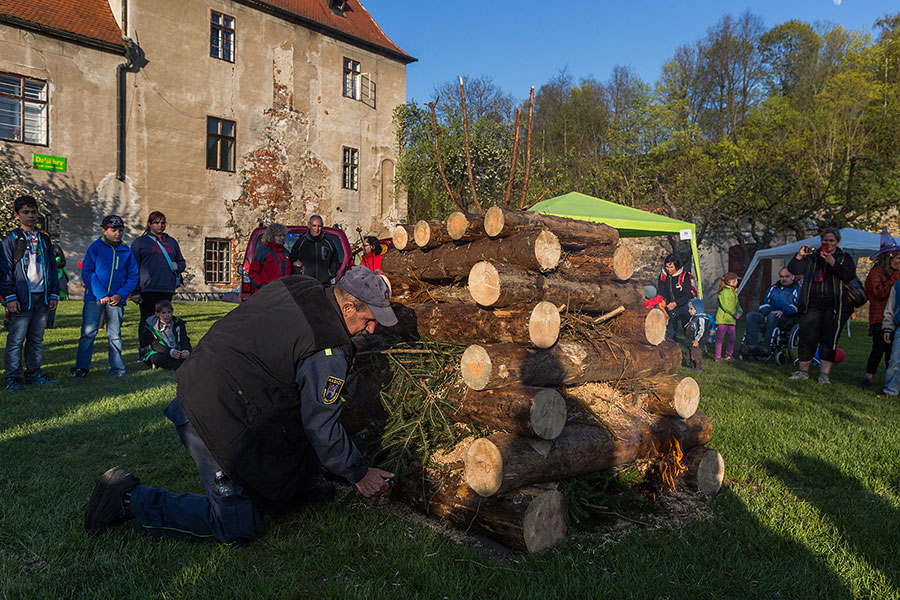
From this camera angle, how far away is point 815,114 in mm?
28750

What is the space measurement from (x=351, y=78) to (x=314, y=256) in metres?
17.6

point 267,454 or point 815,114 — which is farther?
point 815,114

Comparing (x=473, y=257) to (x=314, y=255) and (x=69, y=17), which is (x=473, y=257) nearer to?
(x=314, y=255)

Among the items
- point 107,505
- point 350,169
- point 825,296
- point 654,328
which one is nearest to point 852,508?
point 654,328

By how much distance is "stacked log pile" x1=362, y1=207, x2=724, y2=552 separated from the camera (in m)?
3.45

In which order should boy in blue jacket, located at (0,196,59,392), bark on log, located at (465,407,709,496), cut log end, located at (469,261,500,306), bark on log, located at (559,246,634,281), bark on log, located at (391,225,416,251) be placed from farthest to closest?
1. boy in blue jacket, located at (0,196,59,392)
2. bark on log, located at (391,225,416,251)
3. bark on log, located at (559,246,634,281)
4. cut log end, located at (469,261,500,306)
5. bark on log, located at (465,407,709,496)

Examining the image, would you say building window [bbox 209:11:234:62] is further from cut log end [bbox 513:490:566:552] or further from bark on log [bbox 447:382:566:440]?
cut log end [bbox 513:490:566:552]

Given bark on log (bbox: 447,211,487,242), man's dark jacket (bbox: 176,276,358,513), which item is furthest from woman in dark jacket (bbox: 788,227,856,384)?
man's dark jacket (bbox: 176,276,358,513)

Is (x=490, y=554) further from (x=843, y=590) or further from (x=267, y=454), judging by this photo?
(x=843, y=590)

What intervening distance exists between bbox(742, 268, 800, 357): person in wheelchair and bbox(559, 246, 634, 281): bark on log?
25.3ft

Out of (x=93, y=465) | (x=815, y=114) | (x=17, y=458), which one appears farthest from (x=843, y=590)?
(x=815, y=114)

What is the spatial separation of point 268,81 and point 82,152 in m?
6.76

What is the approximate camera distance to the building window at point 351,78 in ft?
78.9

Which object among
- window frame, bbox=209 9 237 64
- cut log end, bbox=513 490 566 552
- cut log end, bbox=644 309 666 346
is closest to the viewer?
cut log end, bbox=513 490 566 552
